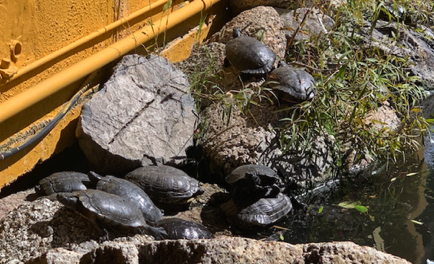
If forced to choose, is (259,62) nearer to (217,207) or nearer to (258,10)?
(258,10)

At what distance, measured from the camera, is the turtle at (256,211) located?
15.1ft

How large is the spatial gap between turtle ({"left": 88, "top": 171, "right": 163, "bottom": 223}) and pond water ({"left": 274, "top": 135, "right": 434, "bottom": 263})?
100 centimetres

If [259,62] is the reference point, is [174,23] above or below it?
above

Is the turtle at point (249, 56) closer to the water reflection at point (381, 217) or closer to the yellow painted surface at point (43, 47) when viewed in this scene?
the yellow painted surface at point (43, 47)

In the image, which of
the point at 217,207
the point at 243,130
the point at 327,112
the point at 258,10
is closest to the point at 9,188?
the point at 217,207

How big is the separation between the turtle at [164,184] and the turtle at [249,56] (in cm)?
150

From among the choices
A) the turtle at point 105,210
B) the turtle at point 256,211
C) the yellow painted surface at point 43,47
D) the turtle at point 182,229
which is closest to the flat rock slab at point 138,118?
the yellow painted surface at point 43,47

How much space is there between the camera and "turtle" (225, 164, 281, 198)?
4711mm

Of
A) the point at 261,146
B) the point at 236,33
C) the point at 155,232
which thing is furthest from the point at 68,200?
the point at 236,33

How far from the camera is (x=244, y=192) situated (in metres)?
4.78

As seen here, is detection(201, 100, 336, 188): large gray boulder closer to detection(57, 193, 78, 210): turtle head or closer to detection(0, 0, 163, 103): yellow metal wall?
detection(0, 0, 163, 103): yellow metal wall

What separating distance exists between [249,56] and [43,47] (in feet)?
6.38

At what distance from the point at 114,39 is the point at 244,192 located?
1.75 meters

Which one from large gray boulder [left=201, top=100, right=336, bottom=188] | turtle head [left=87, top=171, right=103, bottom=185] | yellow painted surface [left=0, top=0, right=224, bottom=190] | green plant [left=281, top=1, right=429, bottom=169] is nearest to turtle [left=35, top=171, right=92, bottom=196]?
turtle head [left=87, top=171, right=103, bottom=185]
